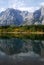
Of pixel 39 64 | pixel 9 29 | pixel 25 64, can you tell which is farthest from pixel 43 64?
pixel 9 29

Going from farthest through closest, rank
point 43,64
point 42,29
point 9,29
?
1. point 9,29
2. point 42,29
3. point 43,64

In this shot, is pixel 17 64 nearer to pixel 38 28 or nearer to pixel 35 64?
pixel 35 64

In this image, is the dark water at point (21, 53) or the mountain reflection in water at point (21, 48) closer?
the dark water at point (21, 53)

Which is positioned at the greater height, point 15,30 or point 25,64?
point 25,64

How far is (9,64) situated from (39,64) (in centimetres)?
372

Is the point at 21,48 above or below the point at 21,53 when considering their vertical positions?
below

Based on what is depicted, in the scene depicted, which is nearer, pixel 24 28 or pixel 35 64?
pixel 35 64

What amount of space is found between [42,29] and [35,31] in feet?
22.7

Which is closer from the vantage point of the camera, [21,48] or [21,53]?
[21,53]

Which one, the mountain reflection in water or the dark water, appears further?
the mountain reflection in water

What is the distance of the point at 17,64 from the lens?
948 inches

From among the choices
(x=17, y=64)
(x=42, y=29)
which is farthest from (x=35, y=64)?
(x=42, y=29)

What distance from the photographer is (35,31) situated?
18500 centimetres

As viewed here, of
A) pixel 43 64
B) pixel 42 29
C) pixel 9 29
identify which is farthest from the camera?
pixel 9 29
